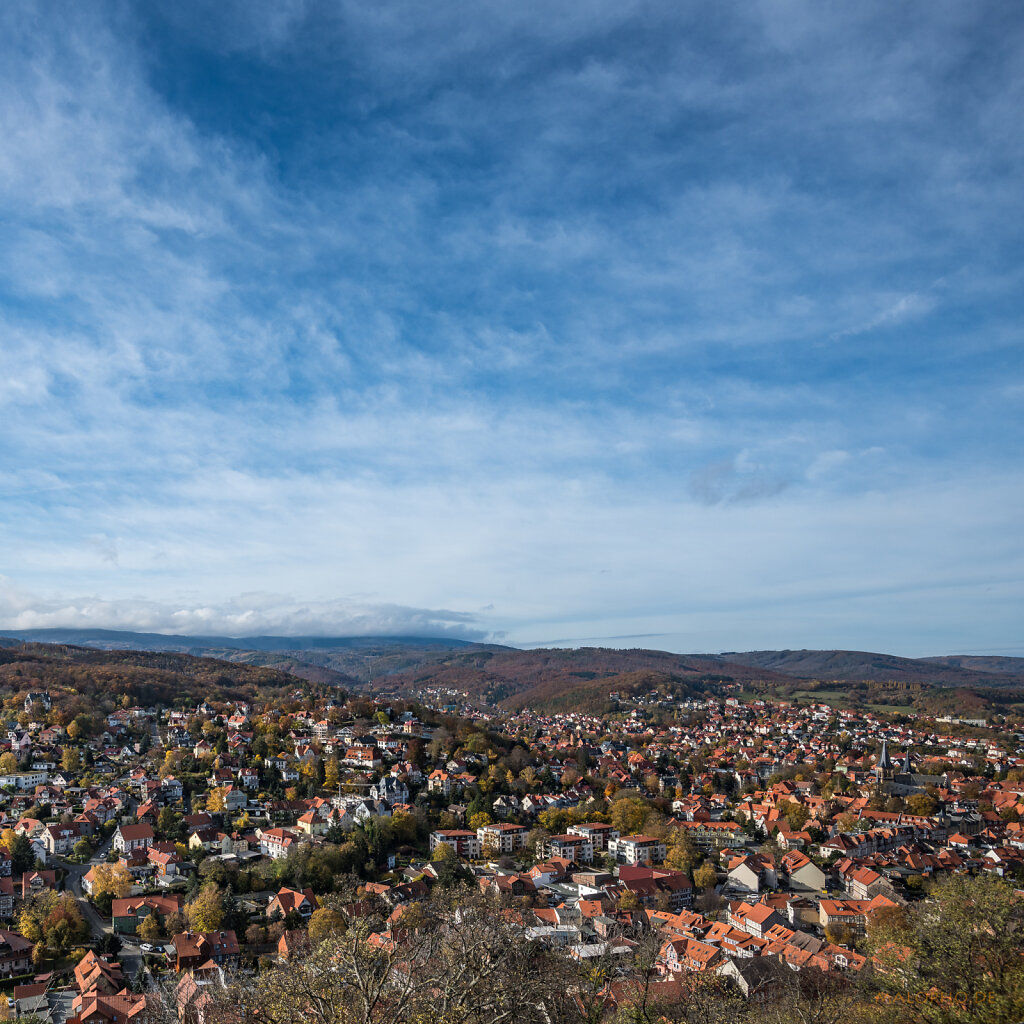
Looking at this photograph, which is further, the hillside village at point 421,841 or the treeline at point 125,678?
the treeline at point 125,678

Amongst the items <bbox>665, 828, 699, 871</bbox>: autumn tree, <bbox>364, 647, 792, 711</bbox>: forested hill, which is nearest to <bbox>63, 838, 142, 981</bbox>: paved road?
<bbox>665, 828, 699, 871</bbox>: autumn tree

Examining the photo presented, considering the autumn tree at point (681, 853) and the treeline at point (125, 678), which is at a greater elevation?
the treeline at point (125, 678)

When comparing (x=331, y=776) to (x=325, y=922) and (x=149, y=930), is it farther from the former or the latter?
(x=325, y=922)

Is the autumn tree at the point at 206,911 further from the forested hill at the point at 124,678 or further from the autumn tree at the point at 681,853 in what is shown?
the forested hill at the point at 124,678

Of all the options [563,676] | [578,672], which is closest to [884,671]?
[578,672]

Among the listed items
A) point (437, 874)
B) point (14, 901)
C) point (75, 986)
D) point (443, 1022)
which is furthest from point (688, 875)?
point (443, 1022)

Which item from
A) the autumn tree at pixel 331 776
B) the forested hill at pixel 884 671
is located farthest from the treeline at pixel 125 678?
the forested hill at pixel 884 671
